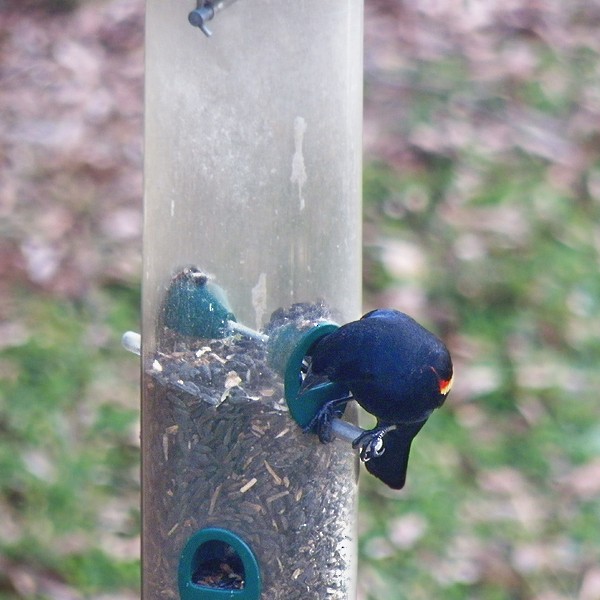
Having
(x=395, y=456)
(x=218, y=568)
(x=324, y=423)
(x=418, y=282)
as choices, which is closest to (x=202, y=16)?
(x=324, y=423)

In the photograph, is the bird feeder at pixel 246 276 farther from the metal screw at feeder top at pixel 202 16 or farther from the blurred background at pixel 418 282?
the blurred background at pixel 418 282

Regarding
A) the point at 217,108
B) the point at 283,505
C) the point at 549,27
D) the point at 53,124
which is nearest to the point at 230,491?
the point at 283,505

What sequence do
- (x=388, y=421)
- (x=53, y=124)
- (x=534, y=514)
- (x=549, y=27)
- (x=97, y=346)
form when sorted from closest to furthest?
(x=388, y=421), (x=534, y=514), (x=97, y=346), (x=53, y=124), (x=549, y=27)

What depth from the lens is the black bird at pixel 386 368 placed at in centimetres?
267

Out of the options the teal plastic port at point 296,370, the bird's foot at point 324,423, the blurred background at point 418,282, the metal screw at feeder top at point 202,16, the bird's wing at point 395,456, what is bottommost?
the blurred background at point 418,282

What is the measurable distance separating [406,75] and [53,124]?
1481 mm

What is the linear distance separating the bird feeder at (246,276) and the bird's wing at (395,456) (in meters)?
0.09

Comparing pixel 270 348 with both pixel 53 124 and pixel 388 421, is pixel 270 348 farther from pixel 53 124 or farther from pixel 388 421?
pixel 53 124

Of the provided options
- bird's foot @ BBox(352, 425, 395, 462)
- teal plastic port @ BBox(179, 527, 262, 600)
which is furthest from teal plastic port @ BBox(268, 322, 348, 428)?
teal plastic port @ BBox(179, 527, 262, 600)

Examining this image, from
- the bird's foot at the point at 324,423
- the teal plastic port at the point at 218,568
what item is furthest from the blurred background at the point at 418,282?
the bird's foot at the point at 324,423

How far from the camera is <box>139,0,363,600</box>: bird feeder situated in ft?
8.95

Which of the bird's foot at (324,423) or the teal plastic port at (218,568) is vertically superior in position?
the bird's foot at (324,423)

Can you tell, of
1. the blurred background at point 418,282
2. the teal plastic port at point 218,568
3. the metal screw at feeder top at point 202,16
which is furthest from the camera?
the blurred background at point 418,282

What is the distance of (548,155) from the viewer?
19.1 feet
